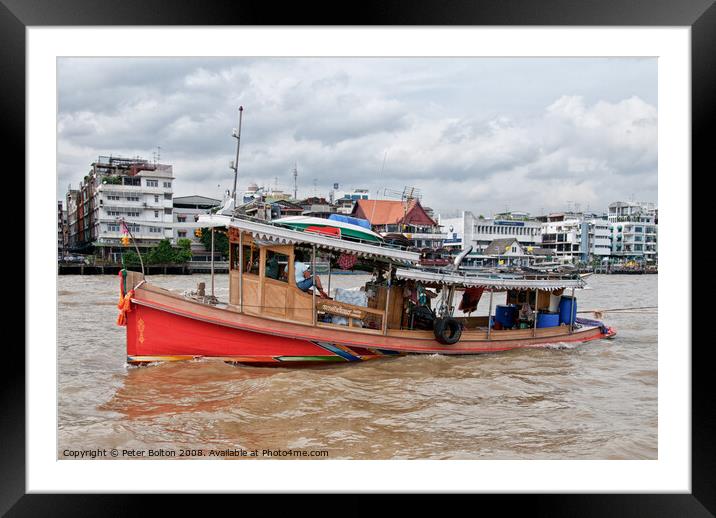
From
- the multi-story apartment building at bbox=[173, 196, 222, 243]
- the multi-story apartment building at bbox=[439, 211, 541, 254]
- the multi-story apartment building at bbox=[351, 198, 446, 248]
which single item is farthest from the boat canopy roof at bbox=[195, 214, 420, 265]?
the multi-story apartment building at bbox=[439, 211, 541, 254]

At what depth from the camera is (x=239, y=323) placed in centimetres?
748

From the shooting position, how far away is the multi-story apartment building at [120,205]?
8.24 metres

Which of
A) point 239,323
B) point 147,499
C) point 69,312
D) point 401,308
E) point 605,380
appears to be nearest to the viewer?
point 147,499

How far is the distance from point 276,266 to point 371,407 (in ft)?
8.97

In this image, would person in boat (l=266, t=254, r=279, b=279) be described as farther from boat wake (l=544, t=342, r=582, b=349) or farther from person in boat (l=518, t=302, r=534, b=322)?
boat wake (l=544, t=342, r=582, b=349)

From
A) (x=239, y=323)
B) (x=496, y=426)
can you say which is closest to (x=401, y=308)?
(x=239, y=323)

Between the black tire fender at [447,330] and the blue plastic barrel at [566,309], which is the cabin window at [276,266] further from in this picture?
the blue plastic barrel at [566,309]

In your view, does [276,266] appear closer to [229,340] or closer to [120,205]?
[229,340]

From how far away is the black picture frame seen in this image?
382cm

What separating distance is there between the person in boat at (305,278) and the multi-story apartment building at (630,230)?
4532 mm

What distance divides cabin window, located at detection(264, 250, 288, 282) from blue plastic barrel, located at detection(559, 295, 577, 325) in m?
5.96

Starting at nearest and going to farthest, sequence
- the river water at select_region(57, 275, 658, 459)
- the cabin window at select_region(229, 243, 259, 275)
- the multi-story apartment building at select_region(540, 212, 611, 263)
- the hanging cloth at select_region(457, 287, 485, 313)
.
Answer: the river water at select_region(57, 275, 658, 459), the cabin window at select_region(229, 243, 259, 275), the hanging cloth at select_region(457, 287, 485, 313), the multi-story apartment building at select_region(540, 212, 611, 263)
